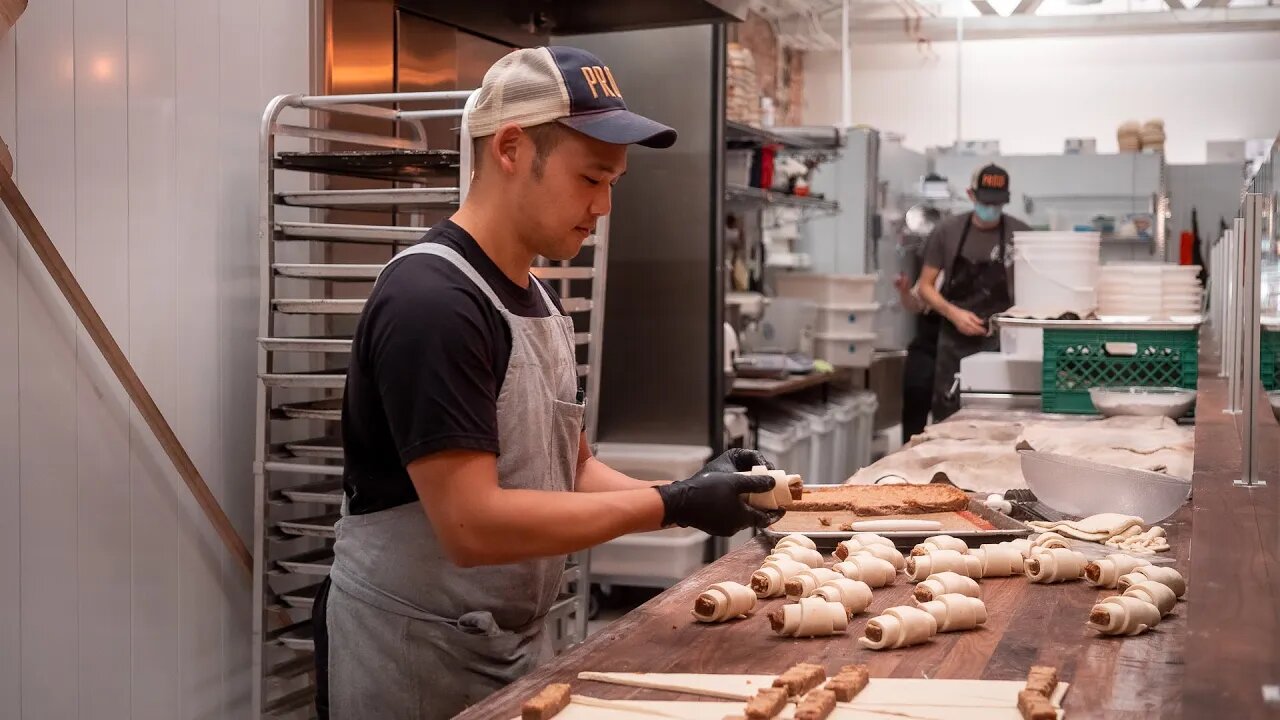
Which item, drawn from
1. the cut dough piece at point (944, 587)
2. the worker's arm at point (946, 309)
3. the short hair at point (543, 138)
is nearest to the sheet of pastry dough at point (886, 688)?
the cut dough piece at point (944, 587)

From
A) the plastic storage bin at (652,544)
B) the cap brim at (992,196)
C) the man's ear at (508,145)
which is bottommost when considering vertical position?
the plastic storage bin at (652,544)

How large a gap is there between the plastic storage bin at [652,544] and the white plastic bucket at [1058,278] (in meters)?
1.36

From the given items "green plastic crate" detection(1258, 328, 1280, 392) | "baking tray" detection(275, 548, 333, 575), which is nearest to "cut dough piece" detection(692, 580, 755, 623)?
"green plastic crate" detection(1258, 328, 1280, 392)

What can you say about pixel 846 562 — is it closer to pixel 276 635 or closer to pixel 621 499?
pixel 621 499

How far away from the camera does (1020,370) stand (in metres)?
4.81

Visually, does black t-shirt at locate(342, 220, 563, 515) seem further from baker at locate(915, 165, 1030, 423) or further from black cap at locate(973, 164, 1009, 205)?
black cap at locate(973, 164, 1009, 205)

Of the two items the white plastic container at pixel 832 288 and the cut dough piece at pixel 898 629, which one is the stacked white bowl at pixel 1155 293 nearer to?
the white plastic container at pixel 832 288

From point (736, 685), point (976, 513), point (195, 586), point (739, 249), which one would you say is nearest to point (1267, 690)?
point (736, 685)

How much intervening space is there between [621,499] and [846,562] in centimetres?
46

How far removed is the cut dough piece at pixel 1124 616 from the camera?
1.76 m

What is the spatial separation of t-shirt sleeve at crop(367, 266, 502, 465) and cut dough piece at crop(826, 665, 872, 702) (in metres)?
0.52

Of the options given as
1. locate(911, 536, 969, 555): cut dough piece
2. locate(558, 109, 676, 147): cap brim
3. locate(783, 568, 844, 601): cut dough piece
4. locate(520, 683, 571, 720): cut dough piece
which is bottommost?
locate(520, 683, 571, 720): cut dough piece

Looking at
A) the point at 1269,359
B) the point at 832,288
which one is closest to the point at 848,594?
the point at 1269,359

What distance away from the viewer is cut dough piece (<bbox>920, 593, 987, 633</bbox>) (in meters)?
1.81
